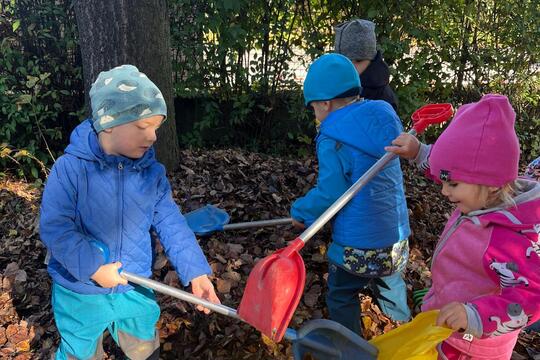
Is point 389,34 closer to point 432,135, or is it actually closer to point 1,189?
point 432,135

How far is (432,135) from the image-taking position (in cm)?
654

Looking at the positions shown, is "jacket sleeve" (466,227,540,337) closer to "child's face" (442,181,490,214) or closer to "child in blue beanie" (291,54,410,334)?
"child's face" (442,181,490,214)

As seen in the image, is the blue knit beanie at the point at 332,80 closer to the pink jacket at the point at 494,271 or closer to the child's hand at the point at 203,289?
the pink jacket at the point at 494,271

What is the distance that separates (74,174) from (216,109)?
3.70 m

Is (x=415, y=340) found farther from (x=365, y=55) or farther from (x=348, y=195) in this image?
(x=365, y=55)

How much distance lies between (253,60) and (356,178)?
350cm

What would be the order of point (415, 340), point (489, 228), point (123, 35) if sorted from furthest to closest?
1. point (123, 35)
2. point (415, 340)
3. point (489, 228)

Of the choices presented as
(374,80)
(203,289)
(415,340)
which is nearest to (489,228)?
(415,340)

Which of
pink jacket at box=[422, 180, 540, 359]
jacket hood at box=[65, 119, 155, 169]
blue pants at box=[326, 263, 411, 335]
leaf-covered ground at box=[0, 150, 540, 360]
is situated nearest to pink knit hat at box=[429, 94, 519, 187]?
pink jacket at box=[422, 180, 540, 359]

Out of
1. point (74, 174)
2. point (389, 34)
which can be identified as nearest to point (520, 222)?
point (74, 174)

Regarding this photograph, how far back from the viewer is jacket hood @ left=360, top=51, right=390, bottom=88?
12.9 ft

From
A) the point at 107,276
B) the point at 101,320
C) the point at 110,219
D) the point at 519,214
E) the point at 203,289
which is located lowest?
the point at 101,320

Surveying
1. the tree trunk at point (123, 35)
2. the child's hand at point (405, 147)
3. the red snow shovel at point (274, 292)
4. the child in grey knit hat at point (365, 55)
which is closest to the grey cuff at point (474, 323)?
the red snow shovel at point (274, 292)

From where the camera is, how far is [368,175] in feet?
8.05
